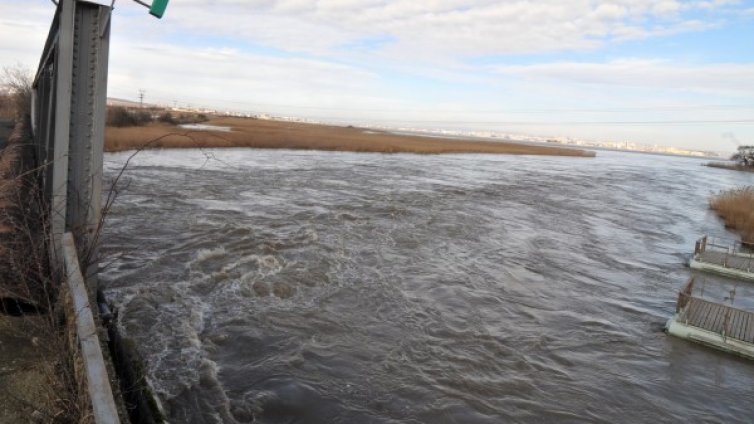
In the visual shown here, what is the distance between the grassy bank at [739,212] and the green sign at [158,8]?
3214cm

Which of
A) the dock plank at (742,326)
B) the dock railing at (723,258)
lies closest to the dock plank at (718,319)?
the dock plank at (742,326)

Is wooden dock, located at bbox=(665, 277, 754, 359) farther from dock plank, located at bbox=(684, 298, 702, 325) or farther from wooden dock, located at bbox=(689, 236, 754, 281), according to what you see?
wooden dock, located at bbox=(689, 236, 754, 281)

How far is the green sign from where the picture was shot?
5285 millimetres

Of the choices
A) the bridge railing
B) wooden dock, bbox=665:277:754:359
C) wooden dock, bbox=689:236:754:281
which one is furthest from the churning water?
the bridge railing

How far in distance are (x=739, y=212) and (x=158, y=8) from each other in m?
38.9

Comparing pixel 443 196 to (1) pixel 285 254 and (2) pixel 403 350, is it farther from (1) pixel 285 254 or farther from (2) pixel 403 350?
(2) pixel 403 350

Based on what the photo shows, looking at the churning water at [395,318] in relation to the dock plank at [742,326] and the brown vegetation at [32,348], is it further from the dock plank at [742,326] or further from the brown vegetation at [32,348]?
the brown vegetation at [32,348]

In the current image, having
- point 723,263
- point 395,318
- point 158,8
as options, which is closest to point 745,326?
point 723,263

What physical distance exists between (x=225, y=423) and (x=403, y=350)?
3985 millimetres

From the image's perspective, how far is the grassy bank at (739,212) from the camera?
2984 cm

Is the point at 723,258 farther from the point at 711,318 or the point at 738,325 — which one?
the point at 738,325

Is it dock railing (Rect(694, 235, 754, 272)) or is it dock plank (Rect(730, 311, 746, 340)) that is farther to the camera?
dock railing (Rect(694, 235, 754, 272))

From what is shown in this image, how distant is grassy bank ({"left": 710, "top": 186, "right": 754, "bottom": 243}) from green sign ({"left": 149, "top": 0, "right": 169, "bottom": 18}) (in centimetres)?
3214

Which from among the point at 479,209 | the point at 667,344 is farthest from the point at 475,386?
the point at 479,209
